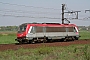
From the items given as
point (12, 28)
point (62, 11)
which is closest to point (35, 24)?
point (62, 11)

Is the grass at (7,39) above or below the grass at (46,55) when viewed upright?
below

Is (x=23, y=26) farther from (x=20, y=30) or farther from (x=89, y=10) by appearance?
(x=89, y=10)

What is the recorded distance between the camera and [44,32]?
27344mm

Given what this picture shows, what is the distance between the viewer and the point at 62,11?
1697 inches

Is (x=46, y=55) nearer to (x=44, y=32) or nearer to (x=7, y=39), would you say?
(x=44, y=32)

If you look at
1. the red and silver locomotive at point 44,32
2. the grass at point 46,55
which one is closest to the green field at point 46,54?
the grass at point 46,55

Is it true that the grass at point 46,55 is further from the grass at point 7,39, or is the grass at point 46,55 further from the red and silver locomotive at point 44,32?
the grass at point 7,39

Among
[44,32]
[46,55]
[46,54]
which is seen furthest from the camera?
[44,32]

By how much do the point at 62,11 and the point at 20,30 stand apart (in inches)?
726

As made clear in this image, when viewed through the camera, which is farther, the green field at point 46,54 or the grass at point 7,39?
the grass at point 7,39

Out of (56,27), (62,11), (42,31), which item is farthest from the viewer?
(62,11)

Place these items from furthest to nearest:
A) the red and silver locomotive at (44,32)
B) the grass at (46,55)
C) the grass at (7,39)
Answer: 1. the grass at (7,39)
2. the red and silver locomotive at (44,32)
3. the grass at (46,55)

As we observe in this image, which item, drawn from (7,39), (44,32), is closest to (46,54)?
(44,32)

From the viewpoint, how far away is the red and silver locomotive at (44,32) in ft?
83.7
